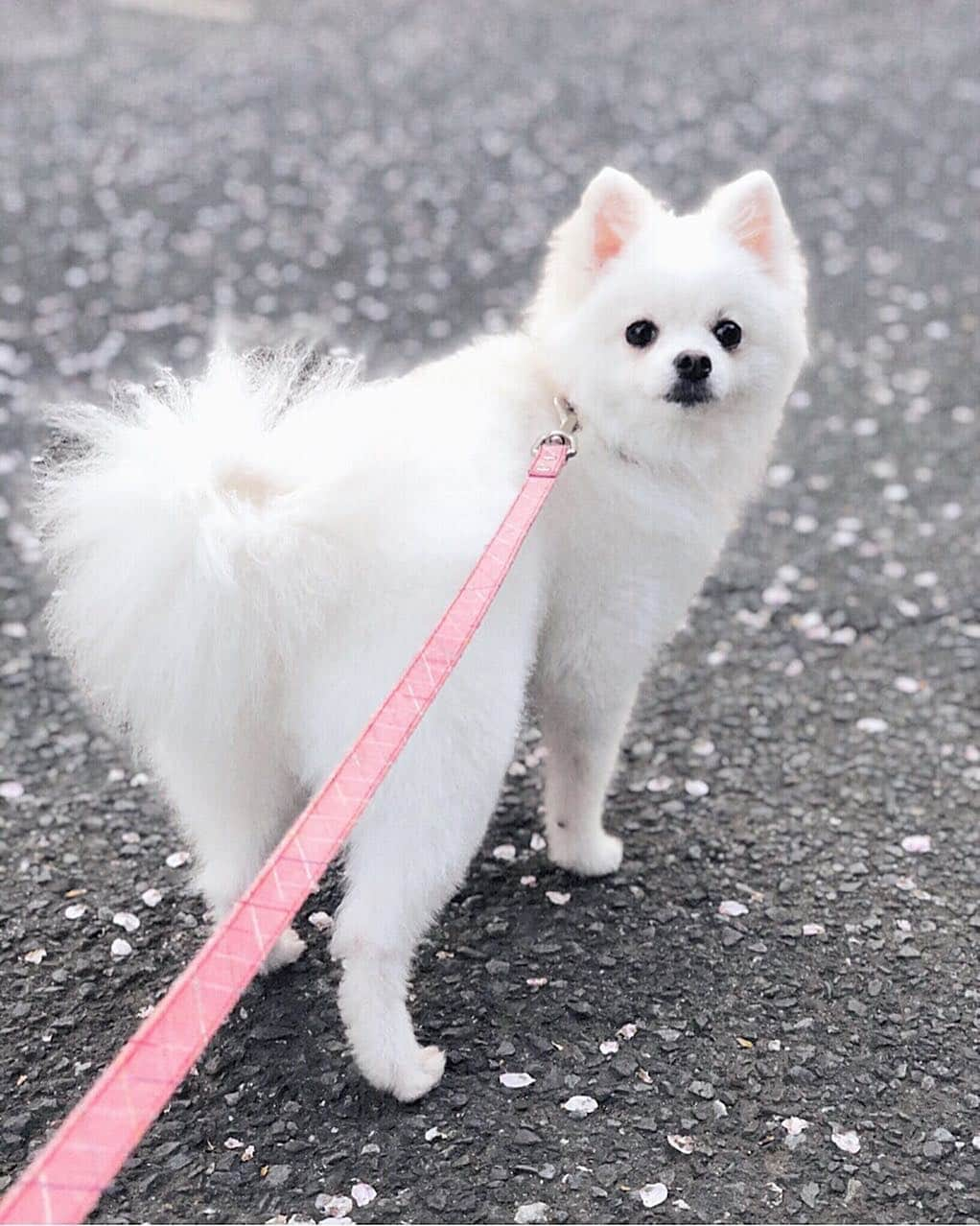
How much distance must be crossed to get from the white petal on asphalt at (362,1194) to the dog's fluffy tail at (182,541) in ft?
2.56

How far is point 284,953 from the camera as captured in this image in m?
2.45

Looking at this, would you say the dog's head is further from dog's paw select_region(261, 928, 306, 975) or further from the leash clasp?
dog's paw select_region(261, 928, 306, 975)

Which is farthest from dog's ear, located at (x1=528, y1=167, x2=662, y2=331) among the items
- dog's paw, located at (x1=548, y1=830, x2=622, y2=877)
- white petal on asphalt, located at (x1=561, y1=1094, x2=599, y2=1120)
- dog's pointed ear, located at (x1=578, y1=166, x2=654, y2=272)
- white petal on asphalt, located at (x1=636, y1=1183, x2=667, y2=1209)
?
white petal on asphalt, located at (x1=636, y1=1183, x2=667, y2=1209)

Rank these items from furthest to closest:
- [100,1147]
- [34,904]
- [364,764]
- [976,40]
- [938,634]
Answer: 1. [976,40]
2. [938,634]
3. [34,904]
4. [364,764]
5. [100,1147]

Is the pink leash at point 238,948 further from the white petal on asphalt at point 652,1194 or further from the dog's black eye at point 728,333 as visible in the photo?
the white petal on asphalt at point 652,1194

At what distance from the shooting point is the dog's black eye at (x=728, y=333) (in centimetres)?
221

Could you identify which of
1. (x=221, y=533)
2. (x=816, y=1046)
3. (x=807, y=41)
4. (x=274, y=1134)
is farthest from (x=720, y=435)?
(x=807, y=41)

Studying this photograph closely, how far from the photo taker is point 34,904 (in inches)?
105

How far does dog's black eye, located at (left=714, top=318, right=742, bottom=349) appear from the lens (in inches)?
87.0

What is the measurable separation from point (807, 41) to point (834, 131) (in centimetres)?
168

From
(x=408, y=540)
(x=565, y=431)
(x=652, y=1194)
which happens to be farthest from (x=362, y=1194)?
(x=565, y=431)

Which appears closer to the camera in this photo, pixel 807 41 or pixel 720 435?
pixel 720 435

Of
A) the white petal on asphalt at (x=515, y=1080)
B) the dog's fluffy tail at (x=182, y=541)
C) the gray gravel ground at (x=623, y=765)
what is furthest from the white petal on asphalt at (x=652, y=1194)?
the dog's fluffy tail at (x=182, y=541)

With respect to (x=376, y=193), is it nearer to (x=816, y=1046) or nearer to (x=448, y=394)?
(x=448, y=394)
